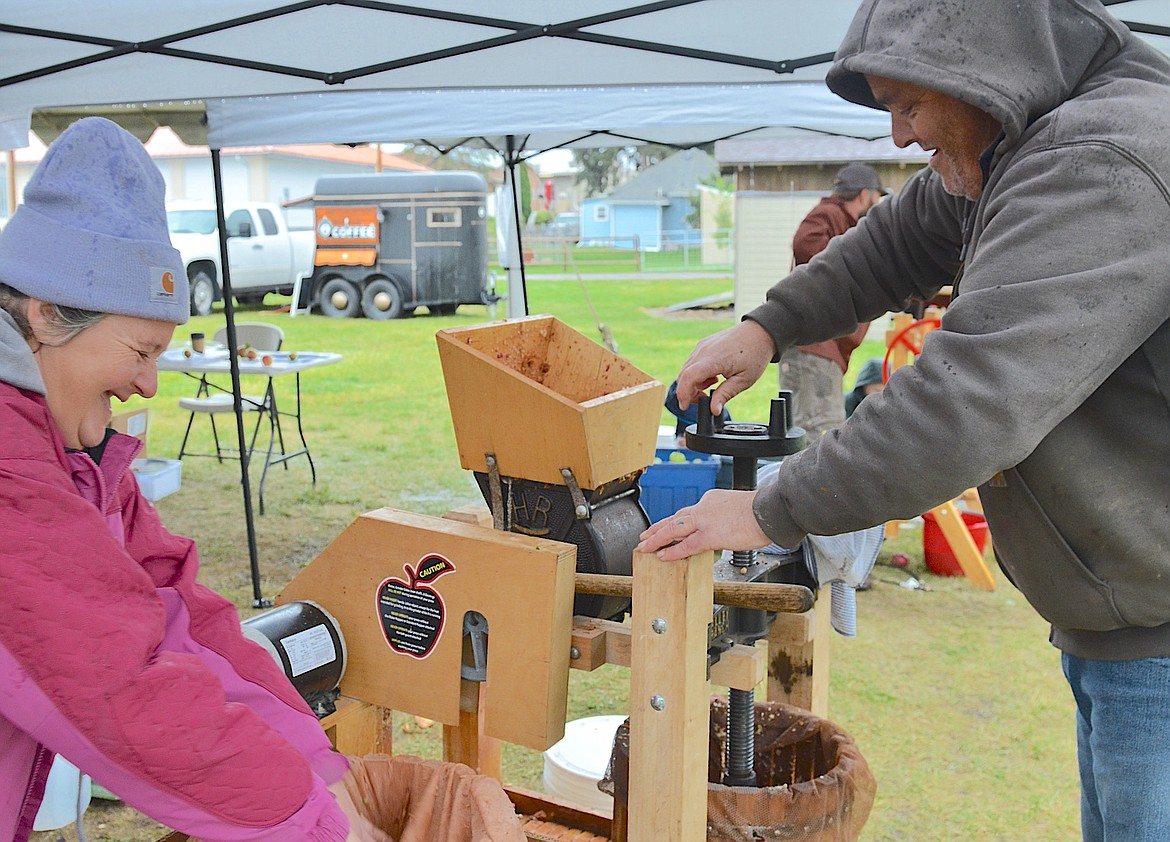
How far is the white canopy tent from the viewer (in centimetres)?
328

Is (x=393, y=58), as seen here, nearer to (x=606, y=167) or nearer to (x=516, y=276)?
(x=516, y=276)

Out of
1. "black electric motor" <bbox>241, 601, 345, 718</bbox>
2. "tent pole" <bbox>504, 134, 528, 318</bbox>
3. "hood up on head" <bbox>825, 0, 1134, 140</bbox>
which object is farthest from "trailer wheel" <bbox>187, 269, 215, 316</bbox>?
"hood up on head" <bbox>825, 0, 1134, 140</bbox>

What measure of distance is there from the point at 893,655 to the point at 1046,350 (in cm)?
335

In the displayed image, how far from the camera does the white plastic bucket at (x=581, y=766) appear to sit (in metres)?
2.57

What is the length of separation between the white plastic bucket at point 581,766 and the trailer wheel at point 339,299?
15537 mm

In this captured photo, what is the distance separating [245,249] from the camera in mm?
17938

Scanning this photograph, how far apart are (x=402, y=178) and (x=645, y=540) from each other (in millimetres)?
16509

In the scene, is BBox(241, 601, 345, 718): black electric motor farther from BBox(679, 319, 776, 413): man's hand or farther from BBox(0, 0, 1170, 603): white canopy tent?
BBox(0, 0, 1170, 603): white canopy tent

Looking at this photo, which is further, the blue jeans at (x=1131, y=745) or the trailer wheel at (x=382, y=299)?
the trailer wheel at (x=382, y=299)

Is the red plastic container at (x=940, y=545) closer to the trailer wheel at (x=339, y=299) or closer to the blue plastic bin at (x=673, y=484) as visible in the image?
the blue plastic bin at (x=673, y=484)

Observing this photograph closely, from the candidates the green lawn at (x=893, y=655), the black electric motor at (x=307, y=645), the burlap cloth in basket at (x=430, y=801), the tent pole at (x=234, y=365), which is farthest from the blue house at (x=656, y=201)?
the burlap cloth in basket at (x=430, y=801)

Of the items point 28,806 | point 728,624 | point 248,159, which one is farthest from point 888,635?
point 248,159

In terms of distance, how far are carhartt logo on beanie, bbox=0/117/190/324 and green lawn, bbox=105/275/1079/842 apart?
2.39m

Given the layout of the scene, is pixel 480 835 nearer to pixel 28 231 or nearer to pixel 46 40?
pixel 28 231
